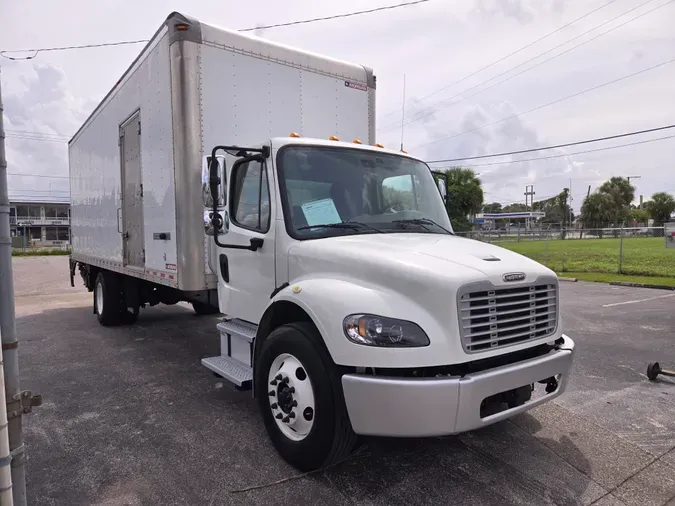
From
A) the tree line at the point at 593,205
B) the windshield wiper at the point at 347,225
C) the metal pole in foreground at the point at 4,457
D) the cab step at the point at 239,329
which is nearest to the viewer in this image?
the metal pole in foreground at the point at 4,457

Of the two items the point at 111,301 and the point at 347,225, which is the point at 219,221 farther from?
the point at 111,301

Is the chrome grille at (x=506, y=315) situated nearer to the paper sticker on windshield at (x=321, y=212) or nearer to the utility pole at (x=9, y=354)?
the paper sticker on windshield at (x=321, y=212)

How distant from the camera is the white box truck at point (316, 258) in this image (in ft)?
9.34

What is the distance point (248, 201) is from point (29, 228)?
80.0 m

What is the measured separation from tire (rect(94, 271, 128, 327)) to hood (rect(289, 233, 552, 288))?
587 cm

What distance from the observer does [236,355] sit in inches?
177

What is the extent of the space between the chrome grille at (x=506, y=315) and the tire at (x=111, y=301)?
7200 mm

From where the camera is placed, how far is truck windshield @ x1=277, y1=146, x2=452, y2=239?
12.6 feet

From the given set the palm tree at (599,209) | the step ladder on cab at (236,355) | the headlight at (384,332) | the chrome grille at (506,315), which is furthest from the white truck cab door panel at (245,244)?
the palm tree at (599,209)

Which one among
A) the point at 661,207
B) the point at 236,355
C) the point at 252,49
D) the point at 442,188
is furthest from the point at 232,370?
the point at 661,207

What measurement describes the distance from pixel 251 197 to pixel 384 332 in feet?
6.52

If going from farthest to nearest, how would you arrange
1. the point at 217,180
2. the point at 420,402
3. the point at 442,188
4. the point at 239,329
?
the point at 442,188, the point at 239,329, the point at 217,180, the point at 420,402

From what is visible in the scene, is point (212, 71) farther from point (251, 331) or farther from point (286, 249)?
point (251, 331)

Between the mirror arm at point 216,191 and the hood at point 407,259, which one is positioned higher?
the mirror arm at point 216,191
